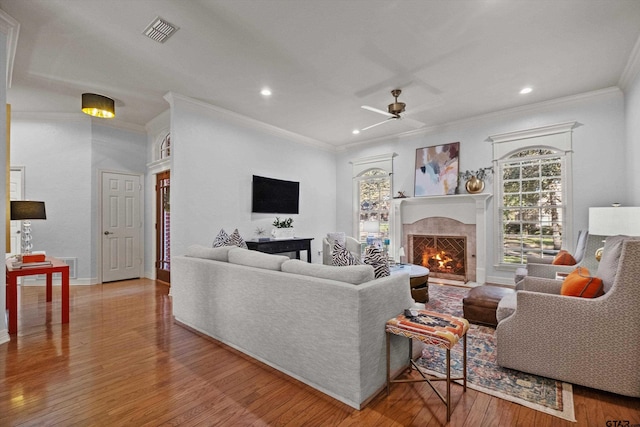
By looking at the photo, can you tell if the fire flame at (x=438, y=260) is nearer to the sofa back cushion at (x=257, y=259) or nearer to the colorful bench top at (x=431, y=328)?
the colorful bench top at (x=431, y=328)

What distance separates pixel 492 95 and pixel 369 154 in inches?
115

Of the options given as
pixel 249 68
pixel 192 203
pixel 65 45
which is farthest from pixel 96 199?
pixel 249 68

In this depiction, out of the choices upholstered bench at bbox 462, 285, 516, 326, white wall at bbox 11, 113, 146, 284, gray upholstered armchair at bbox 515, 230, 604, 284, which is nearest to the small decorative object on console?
white wall at bbox 11, 113, 146, 284

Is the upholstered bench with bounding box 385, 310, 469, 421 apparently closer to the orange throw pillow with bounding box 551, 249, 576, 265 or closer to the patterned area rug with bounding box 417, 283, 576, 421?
the patterned area rug with bounding box 417, 283, 576, 421

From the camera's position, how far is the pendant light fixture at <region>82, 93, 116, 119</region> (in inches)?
165

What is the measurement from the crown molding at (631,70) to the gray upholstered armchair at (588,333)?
2640 millimetres

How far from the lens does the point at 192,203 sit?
15.0 feet

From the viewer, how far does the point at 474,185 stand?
5.30 m

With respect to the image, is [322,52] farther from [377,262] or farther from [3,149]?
[3,149]

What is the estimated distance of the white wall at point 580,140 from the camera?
4.21 metres

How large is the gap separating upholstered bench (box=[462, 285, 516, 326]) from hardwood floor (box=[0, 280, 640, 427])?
3.47 feet

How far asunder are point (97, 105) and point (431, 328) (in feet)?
16.8

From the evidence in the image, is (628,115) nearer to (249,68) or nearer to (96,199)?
(249,68)

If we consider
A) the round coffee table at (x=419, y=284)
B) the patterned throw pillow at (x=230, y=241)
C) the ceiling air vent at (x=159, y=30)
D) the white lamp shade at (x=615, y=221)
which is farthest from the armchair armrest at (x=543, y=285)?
the ceiling air vent at (x=159, y=30)
